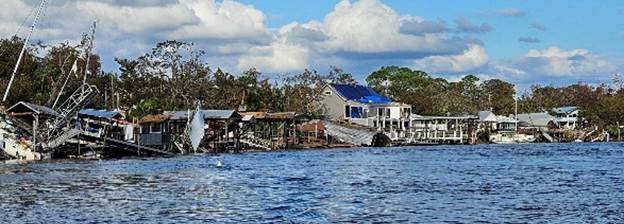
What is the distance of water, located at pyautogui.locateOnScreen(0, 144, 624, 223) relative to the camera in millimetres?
24141

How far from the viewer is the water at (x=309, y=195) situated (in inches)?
950

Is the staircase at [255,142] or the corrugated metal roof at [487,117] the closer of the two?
the staircase at [255,142]

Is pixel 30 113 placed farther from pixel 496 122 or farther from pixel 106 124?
pixel 496 122

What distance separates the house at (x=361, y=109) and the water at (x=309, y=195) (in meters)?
66.2

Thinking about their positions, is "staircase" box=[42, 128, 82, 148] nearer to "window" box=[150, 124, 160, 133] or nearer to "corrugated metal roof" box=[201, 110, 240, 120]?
"window" box=[150, 124, 160, 133]

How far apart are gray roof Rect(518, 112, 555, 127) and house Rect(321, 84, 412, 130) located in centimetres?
2819

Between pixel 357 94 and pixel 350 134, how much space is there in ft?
58.9

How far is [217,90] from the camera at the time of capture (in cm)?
10500

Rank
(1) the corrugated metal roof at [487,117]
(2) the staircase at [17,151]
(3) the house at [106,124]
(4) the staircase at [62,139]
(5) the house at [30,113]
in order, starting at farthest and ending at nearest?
(1) the corrugated metal roof at [487,117] → (3) the house at [106,124] → (4) the staircase at [62,139] → (5) the house at [30,113] → (2) the staircase at [17,151]

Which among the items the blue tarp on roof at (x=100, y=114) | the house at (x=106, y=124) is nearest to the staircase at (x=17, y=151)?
the house at (x=106, y=124)

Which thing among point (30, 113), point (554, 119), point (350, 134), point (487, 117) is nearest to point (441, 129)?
point (487, 117)

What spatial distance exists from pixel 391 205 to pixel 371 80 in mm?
128849

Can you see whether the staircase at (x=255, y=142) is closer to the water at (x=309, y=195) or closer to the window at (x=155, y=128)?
the window at (x=155, y=128)

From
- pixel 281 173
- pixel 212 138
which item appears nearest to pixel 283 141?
pixel 212 138
